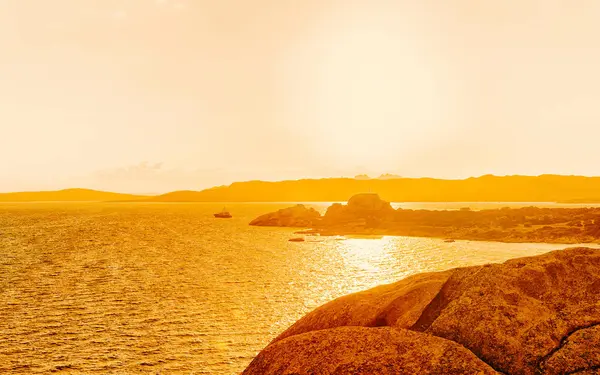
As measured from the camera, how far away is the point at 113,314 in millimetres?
30609

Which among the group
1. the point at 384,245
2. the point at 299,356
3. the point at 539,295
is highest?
the point at 539,295

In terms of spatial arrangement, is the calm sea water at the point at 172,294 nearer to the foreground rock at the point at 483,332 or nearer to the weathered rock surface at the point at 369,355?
the weathered rock surface at the point at 369,355

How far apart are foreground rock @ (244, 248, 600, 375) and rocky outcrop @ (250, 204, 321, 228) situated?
115348mm

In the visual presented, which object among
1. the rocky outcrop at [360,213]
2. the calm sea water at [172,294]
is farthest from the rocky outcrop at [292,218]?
the calm sea water at [172,294]

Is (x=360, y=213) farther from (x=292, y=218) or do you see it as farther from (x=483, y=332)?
(x=483, y=332)

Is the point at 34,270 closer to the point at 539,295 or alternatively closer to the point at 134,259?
the point at 134,259

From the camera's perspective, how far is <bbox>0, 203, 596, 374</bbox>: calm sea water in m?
22.4

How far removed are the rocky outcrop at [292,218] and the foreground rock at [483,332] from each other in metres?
115

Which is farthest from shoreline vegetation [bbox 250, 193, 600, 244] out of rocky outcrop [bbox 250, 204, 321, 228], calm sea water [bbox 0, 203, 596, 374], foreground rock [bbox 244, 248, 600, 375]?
foreground rock [bbox 244, 248, 600, 375]

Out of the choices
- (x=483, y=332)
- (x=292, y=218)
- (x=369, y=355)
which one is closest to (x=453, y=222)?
(x=292, y=218)

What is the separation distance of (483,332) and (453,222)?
A: 3880 inches

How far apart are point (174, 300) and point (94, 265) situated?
27.2m

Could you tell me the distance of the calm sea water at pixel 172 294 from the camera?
22438 millimetres

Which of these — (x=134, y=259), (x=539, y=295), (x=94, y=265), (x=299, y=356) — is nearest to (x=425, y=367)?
(x=299, y=356)
